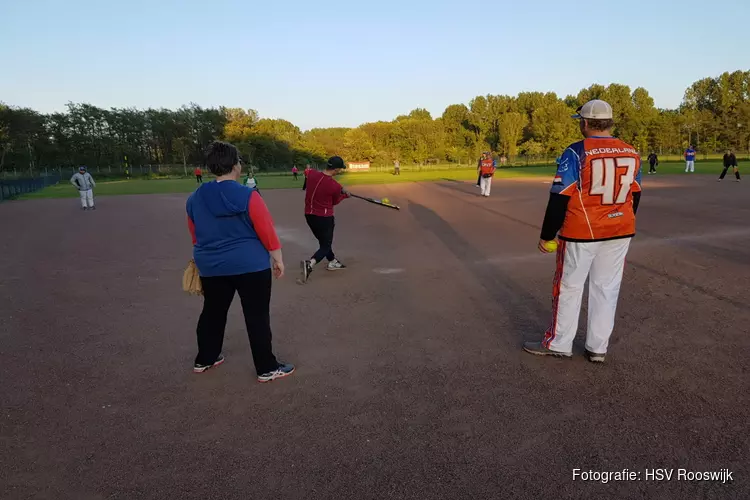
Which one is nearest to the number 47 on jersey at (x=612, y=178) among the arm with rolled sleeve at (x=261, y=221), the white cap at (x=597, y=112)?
the white cap at (x=597, y=112)

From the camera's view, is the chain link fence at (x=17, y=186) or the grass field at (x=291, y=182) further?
the grass field at (x=291, y=182)

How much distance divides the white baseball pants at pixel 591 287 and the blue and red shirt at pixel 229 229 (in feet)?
8.30

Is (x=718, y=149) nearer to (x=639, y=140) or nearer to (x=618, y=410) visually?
(x=639, y=140)

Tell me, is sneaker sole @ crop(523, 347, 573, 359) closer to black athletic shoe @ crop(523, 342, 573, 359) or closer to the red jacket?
black athletic shoe @ crop(523, 342, 573, 359)

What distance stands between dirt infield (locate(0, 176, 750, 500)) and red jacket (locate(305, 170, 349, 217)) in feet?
3.90

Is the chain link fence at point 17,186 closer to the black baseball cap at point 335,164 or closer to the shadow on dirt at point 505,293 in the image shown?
the black baseball cap at point 335,164

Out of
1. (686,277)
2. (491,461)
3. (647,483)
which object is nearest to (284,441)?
(491,461)

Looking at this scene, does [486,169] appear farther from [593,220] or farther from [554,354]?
[593,220]

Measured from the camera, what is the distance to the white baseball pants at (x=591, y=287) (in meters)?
4.02

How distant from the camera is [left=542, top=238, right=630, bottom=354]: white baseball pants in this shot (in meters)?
4.02

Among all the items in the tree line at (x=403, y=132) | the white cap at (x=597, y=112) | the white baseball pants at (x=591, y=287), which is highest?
the tree line at (x=403, y=132)

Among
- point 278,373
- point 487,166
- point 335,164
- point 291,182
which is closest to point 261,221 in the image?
point 278,373

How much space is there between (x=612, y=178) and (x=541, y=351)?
1694mm

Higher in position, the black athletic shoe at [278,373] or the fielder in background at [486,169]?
the fielder in background at [486,169]
